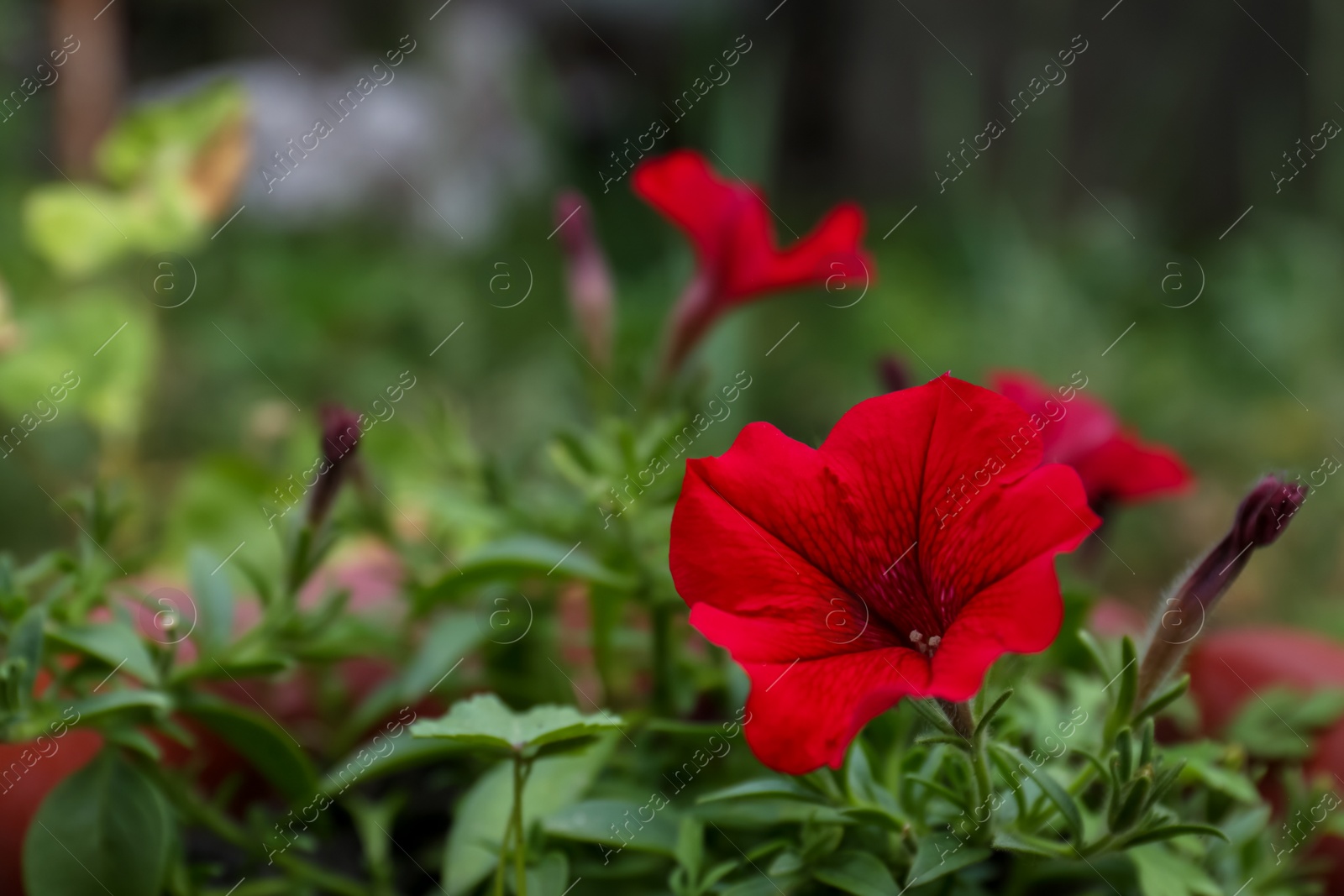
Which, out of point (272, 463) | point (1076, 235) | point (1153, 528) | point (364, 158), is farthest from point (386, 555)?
point (364, 158)

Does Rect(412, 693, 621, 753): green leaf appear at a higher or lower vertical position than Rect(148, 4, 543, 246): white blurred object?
lower

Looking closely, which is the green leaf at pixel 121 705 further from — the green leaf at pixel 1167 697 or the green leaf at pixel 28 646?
the green leaf at pixel 1167 697

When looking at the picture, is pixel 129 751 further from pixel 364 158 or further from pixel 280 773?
pixel 364 158

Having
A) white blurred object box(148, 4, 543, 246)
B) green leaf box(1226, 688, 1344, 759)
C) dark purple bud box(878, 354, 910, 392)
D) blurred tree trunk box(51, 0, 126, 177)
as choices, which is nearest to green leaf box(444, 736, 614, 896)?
dark purple bud box(878, 354, 910, 392)

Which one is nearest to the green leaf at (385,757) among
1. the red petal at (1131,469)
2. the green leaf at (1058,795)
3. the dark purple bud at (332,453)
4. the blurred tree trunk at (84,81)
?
the dark purple bud at (332,453)

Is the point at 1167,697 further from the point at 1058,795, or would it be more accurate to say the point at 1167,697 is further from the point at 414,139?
the point at 414,139

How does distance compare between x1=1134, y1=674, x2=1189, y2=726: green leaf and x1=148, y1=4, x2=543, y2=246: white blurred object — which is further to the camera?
x1=148, y1=4, x2=543, y2=246: white blurred object

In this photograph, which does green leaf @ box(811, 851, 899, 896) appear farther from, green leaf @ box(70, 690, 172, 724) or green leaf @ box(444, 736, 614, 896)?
green leaf @ box(70, 690, 172, 724)
